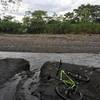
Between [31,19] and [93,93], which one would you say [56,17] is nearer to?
[31,19]

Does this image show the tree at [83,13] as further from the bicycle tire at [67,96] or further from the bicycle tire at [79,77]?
the bicycle tire at [67,96]

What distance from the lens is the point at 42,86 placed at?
673 cm

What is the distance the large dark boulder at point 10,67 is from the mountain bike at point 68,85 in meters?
1.32

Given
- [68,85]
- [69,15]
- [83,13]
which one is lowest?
[69,15]

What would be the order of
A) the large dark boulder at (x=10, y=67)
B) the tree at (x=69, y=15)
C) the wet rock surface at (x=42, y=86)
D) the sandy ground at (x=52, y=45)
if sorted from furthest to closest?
the tree at (x=69, y=15) → the sandy ground at (x=52, y=45) → the large dark boulder at (x=10, y=67) → the wet rock surface at (x=42, y=86)

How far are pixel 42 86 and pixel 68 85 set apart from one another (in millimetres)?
440

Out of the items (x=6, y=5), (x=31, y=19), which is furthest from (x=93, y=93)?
(x=31, y=19)

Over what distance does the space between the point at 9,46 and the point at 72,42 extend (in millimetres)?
3413

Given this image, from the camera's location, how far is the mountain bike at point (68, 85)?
6.35 meters

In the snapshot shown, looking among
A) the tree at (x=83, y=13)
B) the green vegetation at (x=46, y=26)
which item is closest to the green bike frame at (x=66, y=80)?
the green vegetation at (x=46, y=26)

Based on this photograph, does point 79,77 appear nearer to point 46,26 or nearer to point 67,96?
point 67,96

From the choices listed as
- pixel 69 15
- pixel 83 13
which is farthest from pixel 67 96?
pixel 69 15

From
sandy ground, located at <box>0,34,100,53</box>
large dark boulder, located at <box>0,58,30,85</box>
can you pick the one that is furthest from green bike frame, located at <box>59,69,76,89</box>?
sandy ground, located at <box>0,34,100,53</box>

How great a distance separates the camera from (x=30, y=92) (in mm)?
6609
